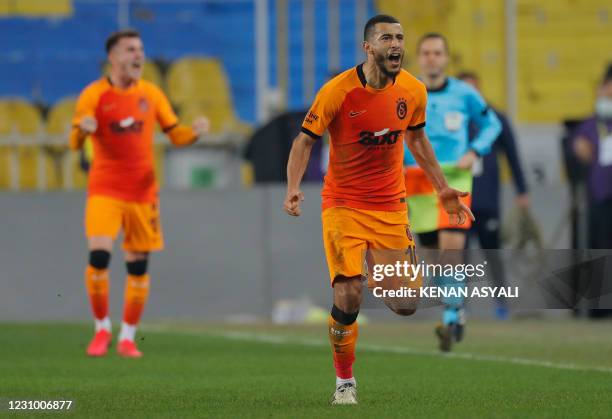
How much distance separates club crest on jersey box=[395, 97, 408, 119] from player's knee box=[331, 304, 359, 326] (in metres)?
1.01

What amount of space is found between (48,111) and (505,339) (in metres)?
6.34

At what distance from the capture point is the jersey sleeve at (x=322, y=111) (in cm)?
754

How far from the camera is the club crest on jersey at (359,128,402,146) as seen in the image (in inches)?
306

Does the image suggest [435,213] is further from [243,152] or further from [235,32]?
[235,32]

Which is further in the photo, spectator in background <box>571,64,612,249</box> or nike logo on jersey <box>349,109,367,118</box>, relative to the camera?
spectator in background <box>571,64,612,249</box>

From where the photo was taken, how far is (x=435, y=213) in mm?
11195

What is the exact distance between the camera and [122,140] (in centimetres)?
1136

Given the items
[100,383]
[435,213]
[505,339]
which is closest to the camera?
[100,383]

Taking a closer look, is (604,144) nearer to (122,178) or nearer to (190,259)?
(190,259)

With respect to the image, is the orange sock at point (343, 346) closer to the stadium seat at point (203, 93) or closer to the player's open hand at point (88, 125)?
the player's open hand at point (88, 125)

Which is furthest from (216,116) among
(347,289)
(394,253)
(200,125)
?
(347,289)

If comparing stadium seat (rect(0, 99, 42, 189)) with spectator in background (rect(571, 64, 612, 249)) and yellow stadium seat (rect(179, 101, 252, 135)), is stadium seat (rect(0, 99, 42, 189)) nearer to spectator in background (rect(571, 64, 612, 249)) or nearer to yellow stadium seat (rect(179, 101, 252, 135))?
yellow stadium seat (rect(179, 101, 252, 135))

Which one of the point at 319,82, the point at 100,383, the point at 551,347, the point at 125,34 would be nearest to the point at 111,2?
the point at 319,82

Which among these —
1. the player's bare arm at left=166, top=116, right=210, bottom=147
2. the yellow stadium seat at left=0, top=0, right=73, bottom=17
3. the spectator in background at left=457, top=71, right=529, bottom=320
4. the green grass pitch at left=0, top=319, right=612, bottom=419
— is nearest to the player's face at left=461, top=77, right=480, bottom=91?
the spectator in background at left=457, top=71, right=529, bottom=320
